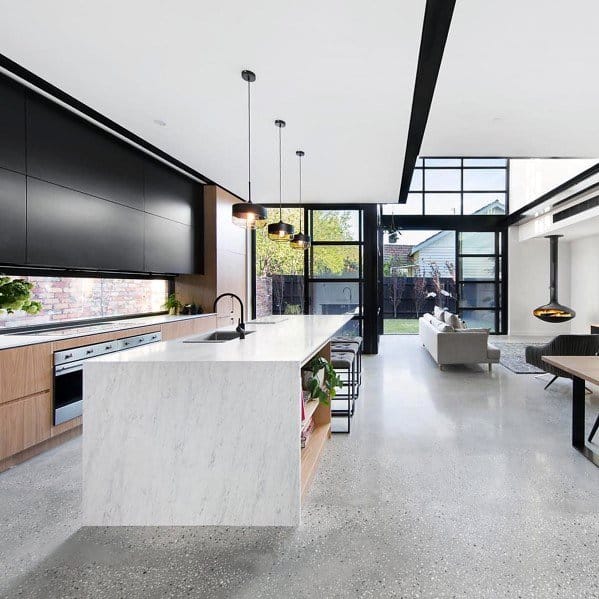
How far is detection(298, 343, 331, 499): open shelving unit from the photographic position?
7.89ft

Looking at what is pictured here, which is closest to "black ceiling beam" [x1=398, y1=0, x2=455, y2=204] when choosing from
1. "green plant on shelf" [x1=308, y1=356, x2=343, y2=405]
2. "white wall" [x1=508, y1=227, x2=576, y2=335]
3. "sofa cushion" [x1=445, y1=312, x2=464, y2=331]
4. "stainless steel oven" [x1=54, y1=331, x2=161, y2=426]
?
"green plant on shelf" [x1=308, y1=356, x2=343, y2=405]

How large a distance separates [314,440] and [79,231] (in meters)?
2.64

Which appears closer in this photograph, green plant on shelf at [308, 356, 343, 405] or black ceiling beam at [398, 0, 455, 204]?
black ceiling beam at [398, 0, 455, 204]

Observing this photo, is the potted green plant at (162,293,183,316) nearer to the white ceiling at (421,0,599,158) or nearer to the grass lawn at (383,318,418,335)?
the white ceiling at (421,0,599,158)

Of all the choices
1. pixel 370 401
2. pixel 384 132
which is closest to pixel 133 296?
pixel 370 401

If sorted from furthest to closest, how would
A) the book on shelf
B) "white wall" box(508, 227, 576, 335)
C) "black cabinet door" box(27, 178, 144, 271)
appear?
"white wall" box(508, 227, 576, 335) → "black cabinet door" box(27, 178, 144, 271) → the book on shelf

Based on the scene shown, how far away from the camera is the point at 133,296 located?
496 cm

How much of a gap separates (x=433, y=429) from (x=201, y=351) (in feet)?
7.14

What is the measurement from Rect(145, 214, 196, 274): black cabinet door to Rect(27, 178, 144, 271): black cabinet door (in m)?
0.18

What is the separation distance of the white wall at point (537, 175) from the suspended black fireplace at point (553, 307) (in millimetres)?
1194

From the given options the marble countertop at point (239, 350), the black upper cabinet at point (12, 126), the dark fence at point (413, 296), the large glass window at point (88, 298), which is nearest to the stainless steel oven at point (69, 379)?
the large glass window at point (88, 298)

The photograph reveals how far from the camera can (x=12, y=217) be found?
2.88 m

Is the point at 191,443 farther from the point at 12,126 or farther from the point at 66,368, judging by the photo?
the point at 12,126

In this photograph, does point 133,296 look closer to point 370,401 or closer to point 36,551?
point 370,401
